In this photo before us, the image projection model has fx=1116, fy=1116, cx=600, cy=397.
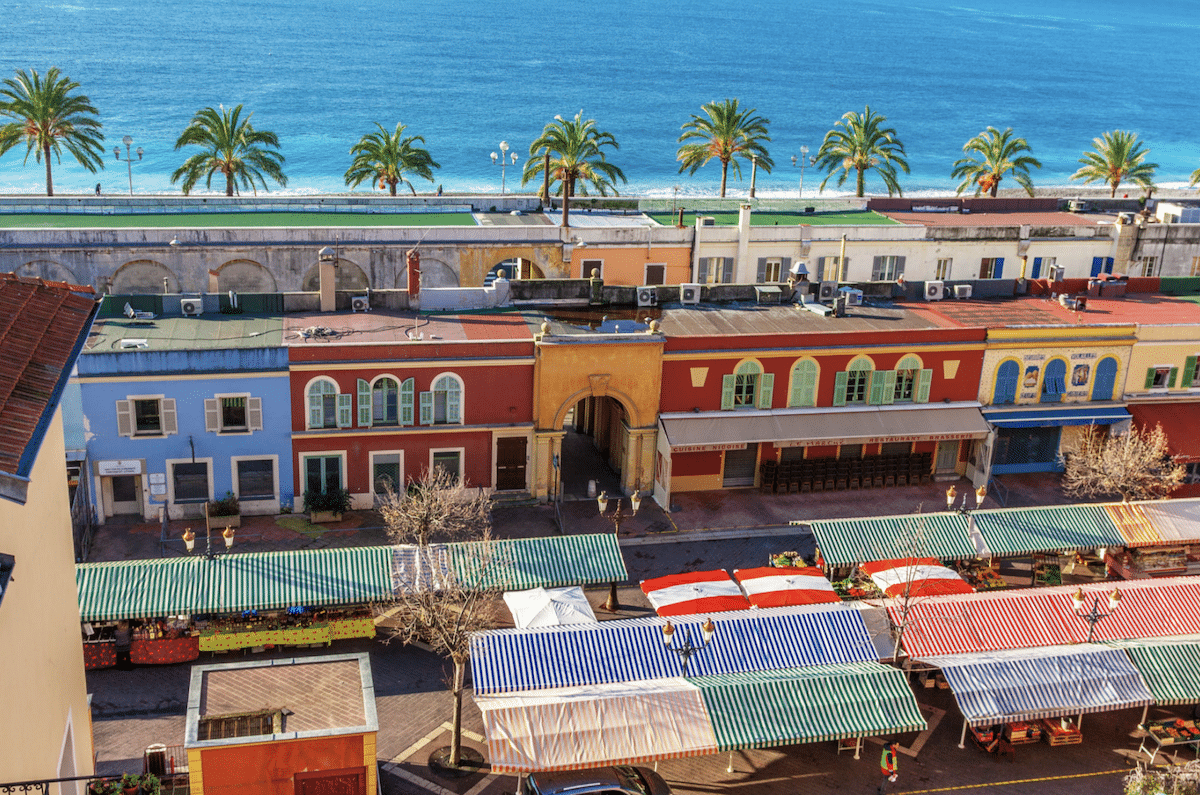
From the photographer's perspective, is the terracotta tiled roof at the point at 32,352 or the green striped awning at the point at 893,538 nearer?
the terracotta tiled roof at the point at 32,352

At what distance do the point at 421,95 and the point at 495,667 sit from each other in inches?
6844

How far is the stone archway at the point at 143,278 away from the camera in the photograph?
170 feet

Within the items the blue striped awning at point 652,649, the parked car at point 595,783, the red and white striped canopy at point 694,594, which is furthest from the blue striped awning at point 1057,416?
the parked car at point 595,783

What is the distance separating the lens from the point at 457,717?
29375 millimetres

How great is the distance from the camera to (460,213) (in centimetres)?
6400

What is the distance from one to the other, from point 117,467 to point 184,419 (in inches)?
119

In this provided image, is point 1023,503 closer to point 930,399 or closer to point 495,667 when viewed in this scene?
point 930,399

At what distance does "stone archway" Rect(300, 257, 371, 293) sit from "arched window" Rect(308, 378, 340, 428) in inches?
516

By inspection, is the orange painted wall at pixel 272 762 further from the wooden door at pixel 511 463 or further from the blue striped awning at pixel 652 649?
the wooden door at pixel 511 463

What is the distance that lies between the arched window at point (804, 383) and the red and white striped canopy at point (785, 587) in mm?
11691

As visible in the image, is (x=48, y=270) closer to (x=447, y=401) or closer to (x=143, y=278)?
(x=143, y=278)

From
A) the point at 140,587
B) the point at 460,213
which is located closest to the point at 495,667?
the point at 140,587

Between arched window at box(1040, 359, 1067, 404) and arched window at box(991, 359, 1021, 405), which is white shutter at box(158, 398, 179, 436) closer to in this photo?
arched window at box(991, 359, 1021, 405)

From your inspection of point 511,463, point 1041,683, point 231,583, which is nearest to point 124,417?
point 231,583
